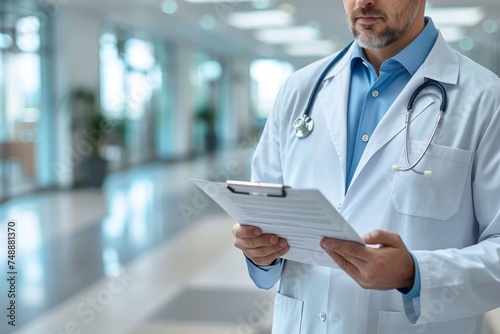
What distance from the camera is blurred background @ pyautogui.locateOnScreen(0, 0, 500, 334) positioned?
165 inches

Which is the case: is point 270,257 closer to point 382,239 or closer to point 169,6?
point 382,239

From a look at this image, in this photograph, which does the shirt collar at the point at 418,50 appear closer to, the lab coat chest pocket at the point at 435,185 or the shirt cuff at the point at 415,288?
the lab coat chest pocket at the point at 435,185

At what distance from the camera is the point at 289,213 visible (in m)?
0.96

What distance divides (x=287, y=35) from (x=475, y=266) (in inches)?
552

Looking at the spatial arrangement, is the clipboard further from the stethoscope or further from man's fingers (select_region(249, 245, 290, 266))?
the stethoscope

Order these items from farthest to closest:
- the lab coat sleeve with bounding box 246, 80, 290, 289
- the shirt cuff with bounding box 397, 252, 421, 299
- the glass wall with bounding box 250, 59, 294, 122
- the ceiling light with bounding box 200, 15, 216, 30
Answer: the glass wall with bounding box 250, 59, 294, 122 < the ceiling light with bounding box 200, 15, 216, 30 < the lab coat sleeve with bounding box 246, 80, 290, 289 < the shirt cuff with bounding box 397, 252, 421, 299

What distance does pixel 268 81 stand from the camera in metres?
21.1

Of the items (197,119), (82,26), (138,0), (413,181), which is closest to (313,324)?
(413,181)

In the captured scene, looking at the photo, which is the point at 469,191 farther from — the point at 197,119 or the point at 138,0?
the point at 197,119

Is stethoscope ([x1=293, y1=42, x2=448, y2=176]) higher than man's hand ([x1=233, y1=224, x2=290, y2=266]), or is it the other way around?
stethoscope ([x1=293, y1=42, x2=448, y2=176])

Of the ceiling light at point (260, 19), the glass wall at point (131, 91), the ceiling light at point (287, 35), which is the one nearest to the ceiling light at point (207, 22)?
the ceiling light at point (260, 19)

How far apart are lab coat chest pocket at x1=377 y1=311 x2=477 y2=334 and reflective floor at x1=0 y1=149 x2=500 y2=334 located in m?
1.92

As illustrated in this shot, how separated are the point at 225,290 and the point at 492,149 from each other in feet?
11.7

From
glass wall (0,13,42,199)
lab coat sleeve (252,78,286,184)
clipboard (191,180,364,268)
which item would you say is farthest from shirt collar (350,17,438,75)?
glass wall (0,13,42,199)
